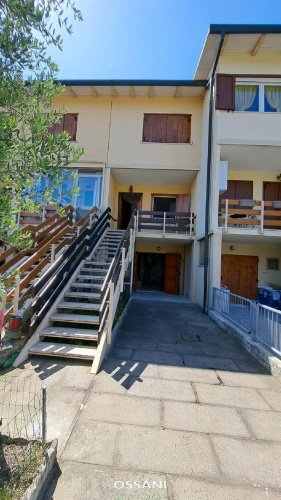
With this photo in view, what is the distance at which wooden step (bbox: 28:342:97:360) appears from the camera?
447 cm

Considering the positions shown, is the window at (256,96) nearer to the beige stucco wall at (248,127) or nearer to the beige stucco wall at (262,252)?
the beige stucco wall at (248,127)

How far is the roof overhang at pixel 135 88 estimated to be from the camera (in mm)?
10547

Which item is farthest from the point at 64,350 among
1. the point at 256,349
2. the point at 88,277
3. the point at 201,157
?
the point at 201,157

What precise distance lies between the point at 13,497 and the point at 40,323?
3325 millimetres

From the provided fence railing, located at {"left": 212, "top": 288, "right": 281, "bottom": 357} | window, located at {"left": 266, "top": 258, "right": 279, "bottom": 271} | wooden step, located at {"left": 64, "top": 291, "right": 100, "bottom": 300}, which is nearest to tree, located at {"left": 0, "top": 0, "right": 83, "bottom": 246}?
wooden step, located at {"left": 64, "top": 291, "right": 100, "bottom": 300}

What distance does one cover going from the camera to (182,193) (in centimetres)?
1323

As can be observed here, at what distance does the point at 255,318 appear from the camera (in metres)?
5.44

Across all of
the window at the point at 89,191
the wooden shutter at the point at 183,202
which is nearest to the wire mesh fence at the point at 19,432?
the window at the point at 89,191

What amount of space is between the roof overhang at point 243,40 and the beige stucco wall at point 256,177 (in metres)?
4.45

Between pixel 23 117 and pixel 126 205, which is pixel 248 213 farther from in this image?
pixel 23 117

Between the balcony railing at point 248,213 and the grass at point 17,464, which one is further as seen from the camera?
the balcony railing at point 248,213

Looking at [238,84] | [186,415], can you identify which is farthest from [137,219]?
[186,415]

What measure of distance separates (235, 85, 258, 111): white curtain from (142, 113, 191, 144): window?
2.46 m

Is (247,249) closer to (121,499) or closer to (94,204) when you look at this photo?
(94,204)
